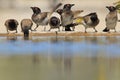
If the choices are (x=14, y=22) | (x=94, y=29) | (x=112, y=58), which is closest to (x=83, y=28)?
(x=94, y=29)

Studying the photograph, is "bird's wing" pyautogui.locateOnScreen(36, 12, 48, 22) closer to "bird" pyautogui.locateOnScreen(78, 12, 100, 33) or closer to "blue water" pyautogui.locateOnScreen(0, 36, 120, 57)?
"bird" pyautogui.locateOnScreen(78, 12, 100, 33)

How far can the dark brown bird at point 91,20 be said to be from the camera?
7379mm

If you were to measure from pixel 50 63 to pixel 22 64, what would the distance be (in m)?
0.23

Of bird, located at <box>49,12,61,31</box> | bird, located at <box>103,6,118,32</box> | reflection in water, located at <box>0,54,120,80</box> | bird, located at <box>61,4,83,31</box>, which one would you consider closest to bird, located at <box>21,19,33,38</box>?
bird, located at <box>49,12,61,31</box>

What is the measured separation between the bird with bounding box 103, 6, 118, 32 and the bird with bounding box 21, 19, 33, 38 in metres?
1.49

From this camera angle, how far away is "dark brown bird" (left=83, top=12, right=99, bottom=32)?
7379 millimetres

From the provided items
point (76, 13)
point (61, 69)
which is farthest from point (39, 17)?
point (61, 69)

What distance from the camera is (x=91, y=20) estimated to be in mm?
7371

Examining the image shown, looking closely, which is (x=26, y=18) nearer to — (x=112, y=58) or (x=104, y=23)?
(x=104, y=23)

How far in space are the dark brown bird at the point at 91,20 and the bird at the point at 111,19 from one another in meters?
0.22

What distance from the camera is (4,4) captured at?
779 centimetres

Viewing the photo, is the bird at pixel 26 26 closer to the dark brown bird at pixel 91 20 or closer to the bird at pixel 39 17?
the bird at pixel 39 17

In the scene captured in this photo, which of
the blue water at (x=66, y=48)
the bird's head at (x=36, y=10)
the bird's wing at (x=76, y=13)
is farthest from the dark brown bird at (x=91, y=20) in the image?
the blue water at (x=66, y=48)

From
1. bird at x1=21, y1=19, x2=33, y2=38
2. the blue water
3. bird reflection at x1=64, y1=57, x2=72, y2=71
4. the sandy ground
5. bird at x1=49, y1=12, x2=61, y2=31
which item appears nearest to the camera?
bird reflection at x1=64, y1=57, x2=72, y2=71
